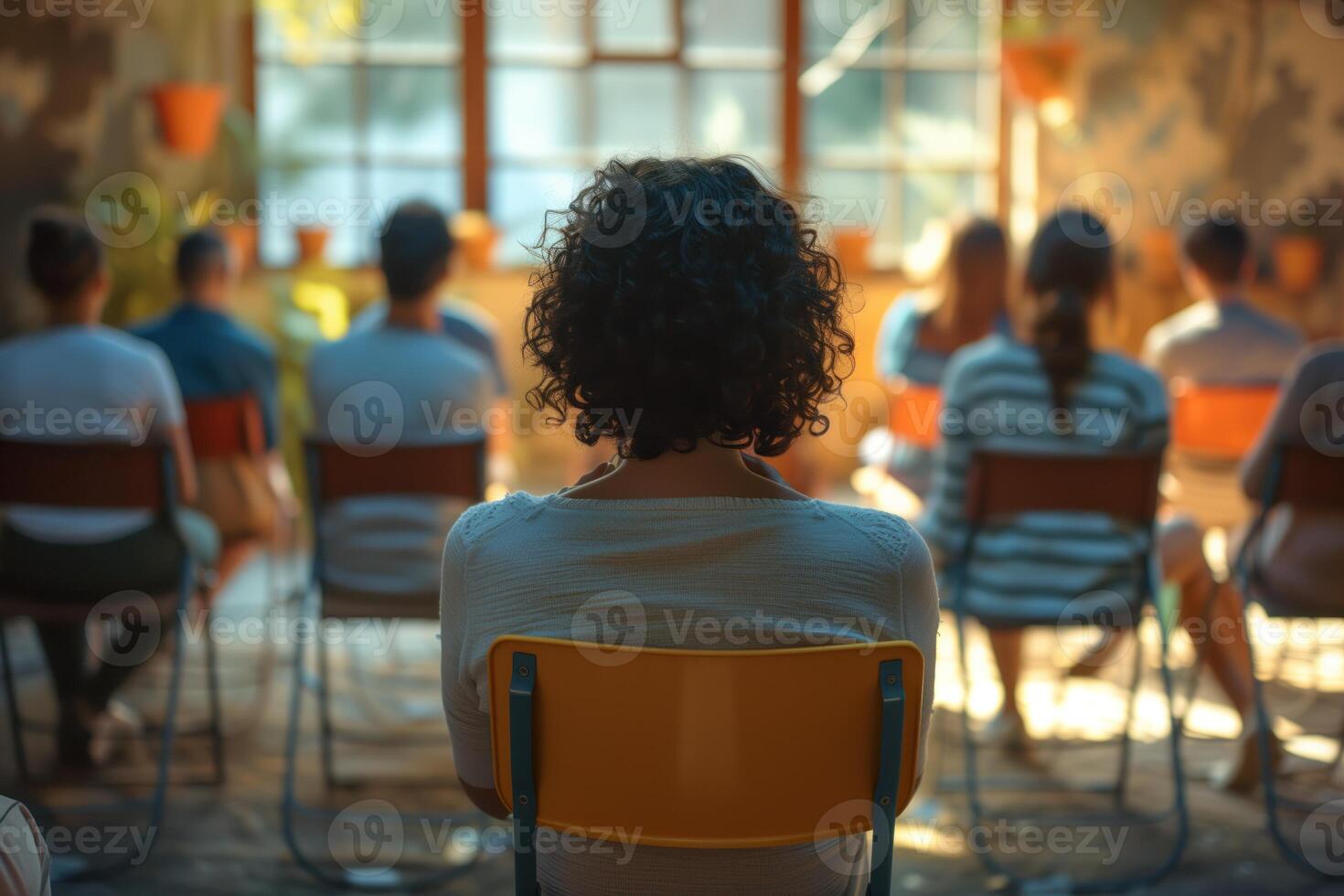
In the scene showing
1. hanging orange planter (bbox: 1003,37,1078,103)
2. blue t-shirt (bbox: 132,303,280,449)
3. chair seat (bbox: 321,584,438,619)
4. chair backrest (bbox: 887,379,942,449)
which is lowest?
→ chair seat (bbox: 321,584,438,619)

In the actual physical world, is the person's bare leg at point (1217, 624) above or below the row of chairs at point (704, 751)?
below

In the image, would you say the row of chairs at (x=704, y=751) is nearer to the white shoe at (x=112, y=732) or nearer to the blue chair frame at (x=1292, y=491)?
the blue chair frame at (x=1292, y=491)

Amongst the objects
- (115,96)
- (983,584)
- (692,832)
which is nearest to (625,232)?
(692,832)

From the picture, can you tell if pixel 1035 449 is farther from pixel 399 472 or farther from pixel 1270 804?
pixel 399 472

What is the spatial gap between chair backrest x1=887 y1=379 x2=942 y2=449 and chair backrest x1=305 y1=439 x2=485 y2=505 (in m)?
1.32

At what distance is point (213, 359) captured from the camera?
11.5 feet

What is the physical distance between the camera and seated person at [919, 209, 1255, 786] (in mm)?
2832

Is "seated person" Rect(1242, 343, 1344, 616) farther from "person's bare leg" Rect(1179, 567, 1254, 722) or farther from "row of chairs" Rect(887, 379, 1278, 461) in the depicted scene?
"row of chairs" Rect(887, 379, 1278, 461)

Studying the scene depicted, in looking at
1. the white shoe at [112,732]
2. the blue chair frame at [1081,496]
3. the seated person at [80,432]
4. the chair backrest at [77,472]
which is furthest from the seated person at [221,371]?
the blue chair frame at [1081,496]

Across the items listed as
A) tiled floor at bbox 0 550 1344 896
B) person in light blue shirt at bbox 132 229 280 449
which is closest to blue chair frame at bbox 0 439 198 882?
tiled floor at bbox 0 550 1344 896

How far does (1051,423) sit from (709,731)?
193 cm

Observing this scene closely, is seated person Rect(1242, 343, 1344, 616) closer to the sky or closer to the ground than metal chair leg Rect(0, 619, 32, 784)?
closer to the sky

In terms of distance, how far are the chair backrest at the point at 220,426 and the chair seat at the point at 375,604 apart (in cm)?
70

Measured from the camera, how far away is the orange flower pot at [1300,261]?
221 inches
